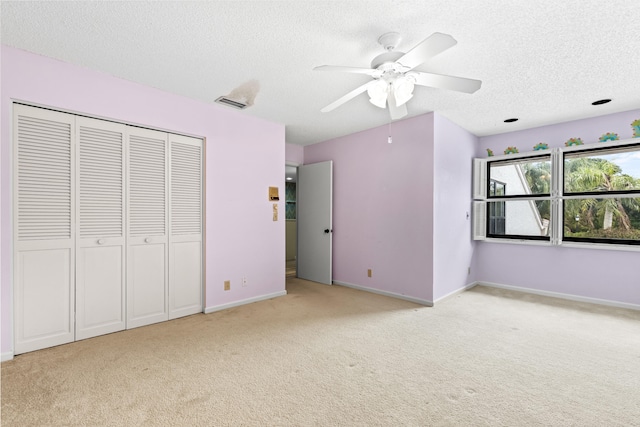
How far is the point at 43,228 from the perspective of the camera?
2510 millimetres

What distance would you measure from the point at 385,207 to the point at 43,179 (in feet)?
12.1

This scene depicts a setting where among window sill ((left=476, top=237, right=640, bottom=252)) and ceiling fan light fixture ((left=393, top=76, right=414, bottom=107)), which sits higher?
ceiling fan light fixture ((left=393, top=76, right=414, bottom=107))

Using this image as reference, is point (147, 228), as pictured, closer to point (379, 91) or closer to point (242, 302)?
point (242, 302)

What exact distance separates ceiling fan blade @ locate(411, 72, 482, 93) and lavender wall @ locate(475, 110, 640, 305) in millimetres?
3110

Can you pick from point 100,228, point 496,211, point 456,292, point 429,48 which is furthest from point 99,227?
point 496,211

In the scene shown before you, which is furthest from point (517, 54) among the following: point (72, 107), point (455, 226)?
point (72, 107)

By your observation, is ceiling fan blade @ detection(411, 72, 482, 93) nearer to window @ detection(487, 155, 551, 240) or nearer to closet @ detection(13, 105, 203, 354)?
closet @ detection(13, 105, 203, 354)

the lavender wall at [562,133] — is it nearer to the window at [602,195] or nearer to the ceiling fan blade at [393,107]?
the window at [602,195]

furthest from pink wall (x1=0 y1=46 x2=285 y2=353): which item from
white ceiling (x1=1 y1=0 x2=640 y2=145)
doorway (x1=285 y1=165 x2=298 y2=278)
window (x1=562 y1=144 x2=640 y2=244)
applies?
window (x1=562 y1=144 x2=640 y2=244)

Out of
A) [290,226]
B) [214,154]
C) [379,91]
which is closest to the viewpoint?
[379,91]

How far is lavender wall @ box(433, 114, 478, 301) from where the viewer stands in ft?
12.8

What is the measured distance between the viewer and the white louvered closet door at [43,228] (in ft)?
7.88

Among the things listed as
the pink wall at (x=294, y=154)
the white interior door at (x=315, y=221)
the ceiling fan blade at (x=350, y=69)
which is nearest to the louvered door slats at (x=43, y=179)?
the ceiling fan blade at (x=350, y=69)

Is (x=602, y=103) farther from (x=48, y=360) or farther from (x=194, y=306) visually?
(x=48, y=360)
